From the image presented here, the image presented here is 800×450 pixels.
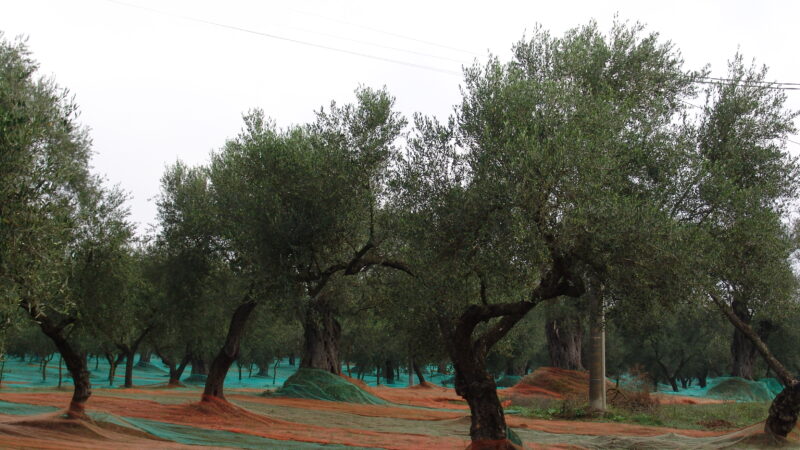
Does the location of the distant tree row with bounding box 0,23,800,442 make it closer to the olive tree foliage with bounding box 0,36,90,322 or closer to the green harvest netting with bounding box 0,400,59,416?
the olive tree foliage with bounding box 0,36,90,322

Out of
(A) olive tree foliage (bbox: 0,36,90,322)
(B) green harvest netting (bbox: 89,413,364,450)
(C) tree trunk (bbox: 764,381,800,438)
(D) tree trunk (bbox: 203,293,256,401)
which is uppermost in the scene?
(A) olive tree foliage (bbox: 0,36,90,322)

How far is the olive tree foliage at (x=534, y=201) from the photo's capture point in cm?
1213

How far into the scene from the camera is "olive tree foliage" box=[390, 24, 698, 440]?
1213 cm

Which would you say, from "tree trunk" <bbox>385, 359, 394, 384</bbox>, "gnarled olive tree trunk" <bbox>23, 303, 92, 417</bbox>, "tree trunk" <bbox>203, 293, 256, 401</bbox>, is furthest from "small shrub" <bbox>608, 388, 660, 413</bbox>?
"tree trunk" <bbox>385, 359, 394, 384</bbox>

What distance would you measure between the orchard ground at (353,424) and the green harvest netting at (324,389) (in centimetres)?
45

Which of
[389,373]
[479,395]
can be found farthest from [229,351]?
[389,373]

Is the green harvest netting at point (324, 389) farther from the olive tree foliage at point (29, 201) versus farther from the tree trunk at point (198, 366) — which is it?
the tree trunk at point (198, 366)

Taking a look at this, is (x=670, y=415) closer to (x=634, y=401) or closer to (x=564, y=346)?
(x=634, y=401)

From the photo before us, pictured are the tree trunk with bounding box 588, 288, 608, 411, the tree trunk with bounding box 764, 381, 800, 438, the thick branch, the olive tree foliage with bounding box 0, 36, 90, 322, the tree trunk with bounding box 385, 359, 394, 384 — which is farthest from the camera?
the tree trunk with bounding box 385, 359, 394, 384

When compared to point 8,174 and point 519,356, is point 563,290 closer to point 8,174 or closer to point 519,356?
point 8,174

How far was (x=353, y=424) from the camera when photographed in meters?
21.4

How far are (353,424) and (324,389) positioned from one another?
10749mm

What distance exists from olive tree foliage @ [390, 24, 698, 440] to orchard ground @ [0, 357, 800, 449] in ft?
12.9

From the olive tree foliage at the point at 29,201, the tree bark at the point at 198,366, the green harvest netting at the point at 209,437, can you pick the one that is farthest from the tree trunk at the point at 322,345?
the tree bark at the point at 198,366
